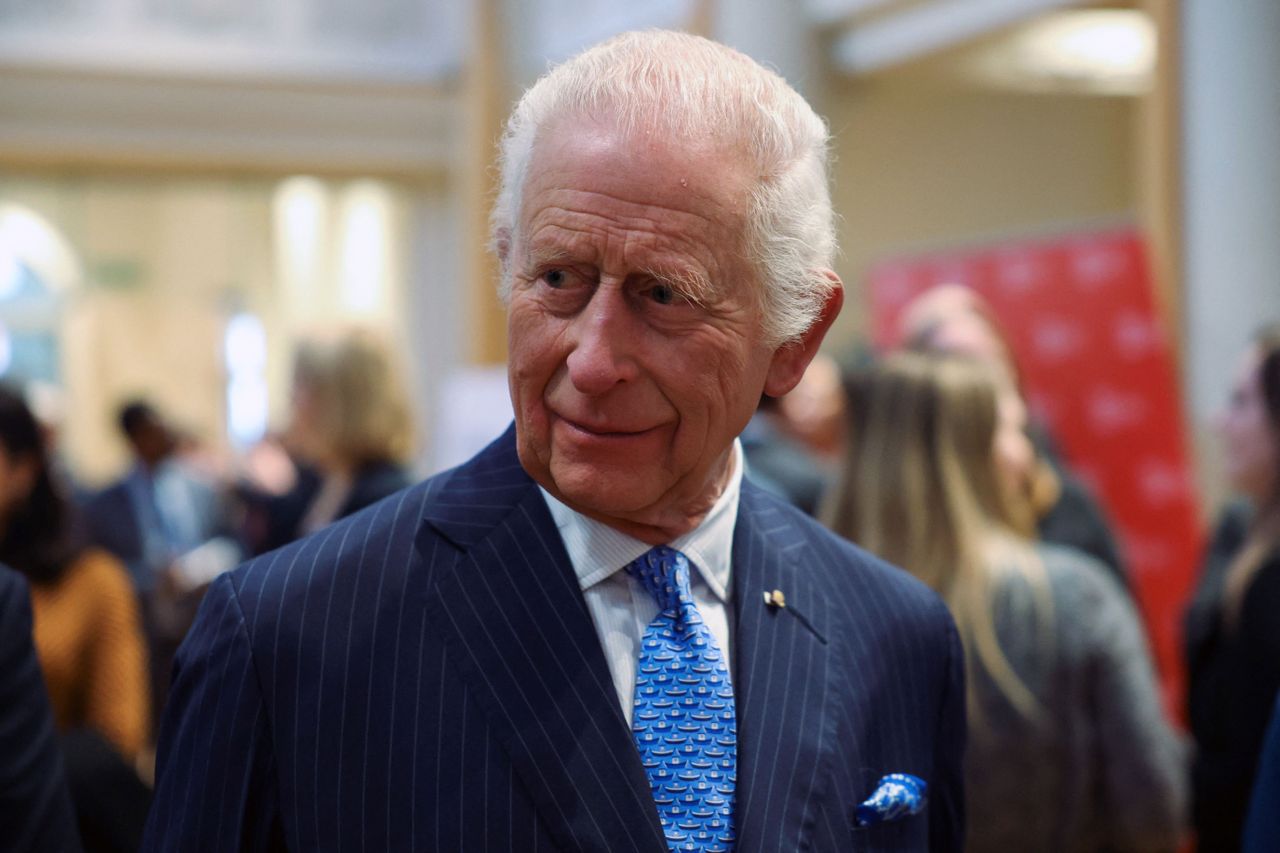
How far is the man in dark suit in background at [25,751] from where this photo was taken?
169cm

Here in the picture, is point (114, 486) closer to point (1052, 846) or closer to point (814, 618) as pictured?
point (1052, 846)

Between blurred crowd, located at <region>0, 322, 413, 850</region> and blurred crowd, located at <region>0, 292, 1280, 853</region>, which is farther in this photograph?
blurred crowd, located at <region>0, 322, 413, 850</region>

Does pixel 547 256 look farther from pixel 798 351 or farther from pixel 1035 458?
pixel 1035 458

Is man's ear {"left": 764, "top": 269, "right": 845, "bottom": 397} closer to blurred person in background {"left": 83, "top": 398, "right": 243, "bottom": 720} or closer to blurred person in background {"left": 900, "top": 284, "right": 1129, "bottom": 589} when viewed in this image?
blurred person in background {"left": 900, "top": 284, "right": 1129, "bottom": 589}

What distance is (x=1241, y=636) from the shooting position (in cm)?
306

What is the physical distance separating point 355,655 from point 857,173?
24.8 feet

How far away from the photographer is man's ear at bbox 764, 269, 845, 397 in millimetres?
1615

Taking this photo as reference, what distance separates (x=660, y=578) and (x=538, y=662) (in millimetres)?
175

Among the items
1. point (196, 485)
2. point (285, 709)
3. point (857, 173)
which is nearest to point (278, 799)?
point (285, 709)

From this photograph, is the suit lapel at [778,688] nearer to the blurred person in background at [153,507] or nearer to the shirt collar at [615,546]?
the shirt collar at [615,546]

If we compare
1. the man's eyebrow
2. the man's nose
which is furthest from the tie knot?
the man's eyebrow

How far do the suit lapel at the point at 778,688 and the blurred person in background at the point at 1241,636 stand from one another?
168 centimetres

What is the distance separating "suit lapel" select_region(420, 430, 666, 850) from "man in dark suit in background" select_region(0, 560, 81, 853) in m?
0.59

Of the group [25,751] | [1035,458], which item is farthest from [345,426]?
[25,751]
